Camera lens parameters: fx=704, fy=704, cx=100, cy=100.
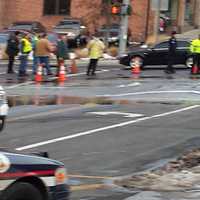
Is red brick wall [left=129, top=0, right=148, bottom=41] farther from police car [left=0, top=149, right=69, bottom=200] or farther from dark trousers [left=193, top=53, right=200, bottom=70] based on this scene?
police car [left=0, top=149, right=69, bottom=200]

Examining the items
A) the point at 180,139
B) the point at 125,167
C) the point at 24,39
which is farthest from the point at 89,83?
the point at 125,167

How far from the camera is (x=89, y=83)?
2525 centimetres

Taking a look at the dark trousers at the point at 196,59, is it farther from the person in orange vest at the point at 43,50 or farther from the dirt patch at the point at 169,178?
the dirt patch at the point at 169,178

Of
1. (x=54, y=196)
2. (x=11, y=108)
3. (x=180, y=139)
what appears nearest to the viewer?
(x=54, y=196)

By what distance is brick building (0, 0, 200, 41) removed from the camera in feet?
171

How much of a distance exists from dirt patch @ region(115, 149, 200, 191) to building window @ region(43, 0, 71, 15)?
4565 cm

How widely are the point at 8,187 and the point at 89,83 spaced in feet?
63.5

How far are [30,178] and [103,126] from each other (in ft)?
26.7

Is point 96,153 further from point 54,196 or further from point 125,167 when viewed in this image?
point 54,196

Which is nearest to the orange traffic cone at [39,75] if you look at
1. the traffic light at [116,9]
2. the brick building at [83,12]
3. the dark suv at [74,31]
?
the traffic light at [116,9]

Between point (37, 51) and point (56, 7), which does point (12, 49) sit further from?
point (56, 7)

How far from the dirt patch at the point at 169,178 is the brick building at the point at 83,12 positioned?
136 ft

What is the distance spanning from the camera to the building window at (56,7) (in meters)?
55.5

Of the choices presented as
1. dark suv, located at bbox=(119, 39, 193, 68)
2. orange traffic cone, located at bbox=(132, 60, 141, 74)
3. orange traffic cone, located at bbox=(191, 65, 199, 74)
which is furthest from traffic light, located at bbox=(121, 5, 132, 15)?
orange traffic cone, located at bbox=(191, 65, 199, 74)
